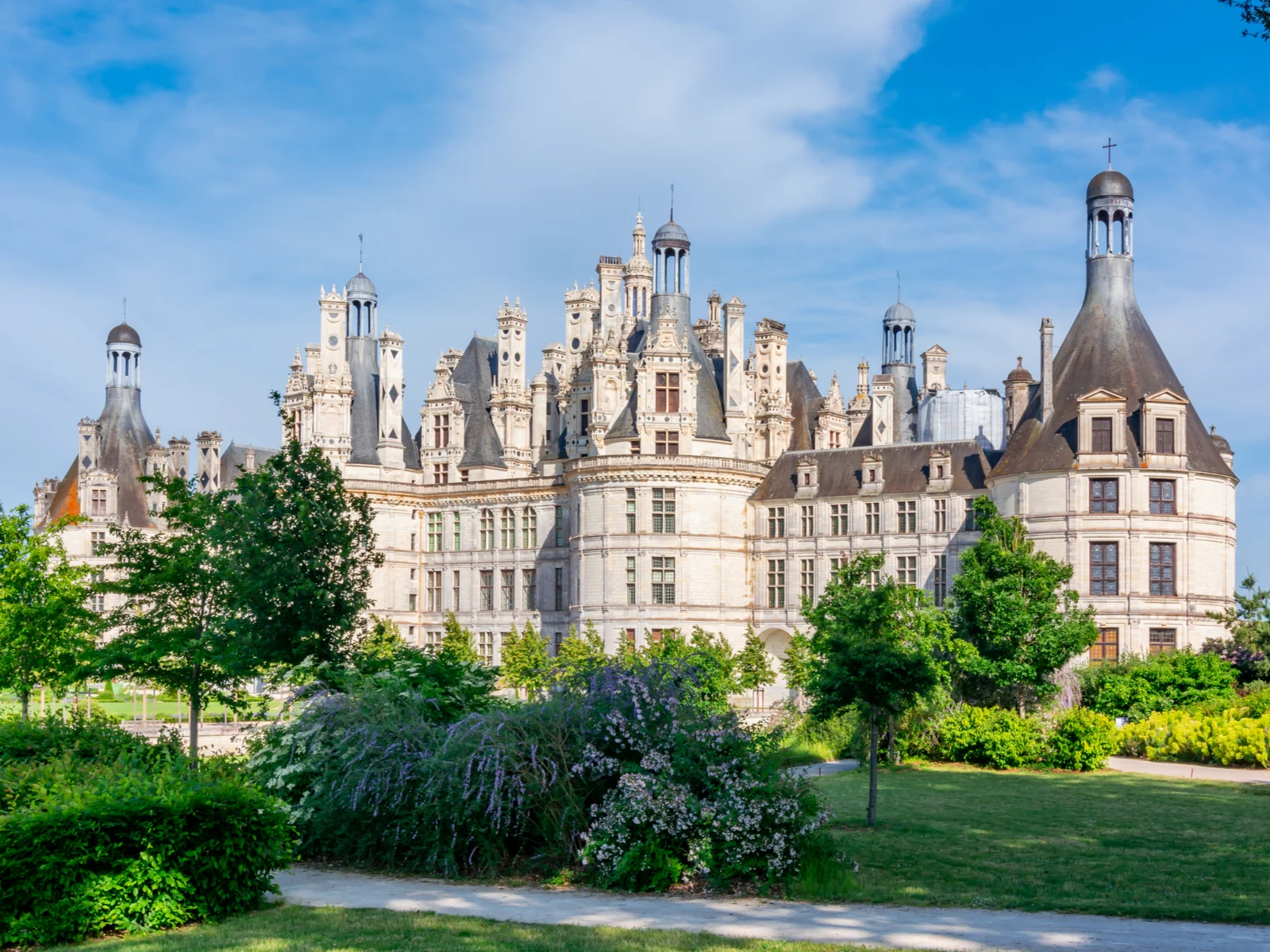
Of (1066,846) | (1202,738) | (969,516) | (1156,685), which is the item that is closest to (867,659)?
(1066,846)

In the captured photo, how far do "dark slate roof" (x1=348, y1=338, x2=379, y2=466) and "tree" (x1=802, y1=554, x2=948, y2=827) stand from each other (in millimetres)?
40448

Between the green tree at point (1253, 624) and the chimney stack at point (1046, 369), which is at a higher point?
the chimney stack at point (1046, 369)

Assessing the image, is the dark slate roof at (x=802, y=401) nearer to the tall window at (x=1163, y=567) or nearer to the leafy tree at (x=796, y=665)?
the leafy tree at (x=796, y=665)

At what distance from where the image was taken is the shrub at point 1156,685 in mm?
45000

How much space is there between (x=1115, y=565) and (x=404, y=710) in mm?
36472

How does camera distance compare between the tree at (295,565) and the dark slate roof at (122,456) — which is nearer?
the tree at (295,565)

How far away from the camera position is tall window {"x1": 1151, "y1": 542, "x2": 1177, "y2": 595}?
172ft

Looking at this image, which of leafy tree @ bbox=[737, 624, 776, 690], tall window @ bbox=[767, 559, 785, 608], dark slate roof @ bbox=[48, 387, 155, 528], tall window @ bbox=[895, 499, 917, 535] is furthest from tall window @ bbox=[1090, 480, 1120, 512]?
dark slate roof @ bbox=[48, 387, 155, 528]

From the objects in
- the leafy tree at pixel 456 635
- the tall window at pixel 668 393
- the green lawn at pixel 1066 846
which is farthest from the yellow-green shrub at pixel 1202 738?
the leafy tree at pixel 456 635

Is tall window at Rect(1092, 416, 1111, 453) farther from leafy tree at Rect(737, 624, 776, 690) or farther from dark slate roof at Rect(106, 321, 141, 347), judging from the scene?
dark slate roof at Rect(106, 321, 141, 347)

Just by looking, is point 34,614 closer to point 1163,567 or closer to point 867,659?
point 867,659

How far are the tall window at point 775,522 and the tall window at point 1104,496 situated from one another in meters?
14.8

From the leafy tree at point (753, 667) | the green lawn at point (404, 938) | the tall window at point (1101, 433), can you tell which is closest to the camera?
the green lawn at point (404, 938)

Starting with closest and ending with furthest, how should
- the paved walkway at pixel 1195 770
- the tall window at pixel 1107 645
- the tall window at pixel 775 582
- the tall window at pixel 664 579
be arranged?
the paved walkway at pixel 1195 770, the tall window at pixel 1107 645, the tall window at pixel 664 579, the tall window at pixel 775 582
